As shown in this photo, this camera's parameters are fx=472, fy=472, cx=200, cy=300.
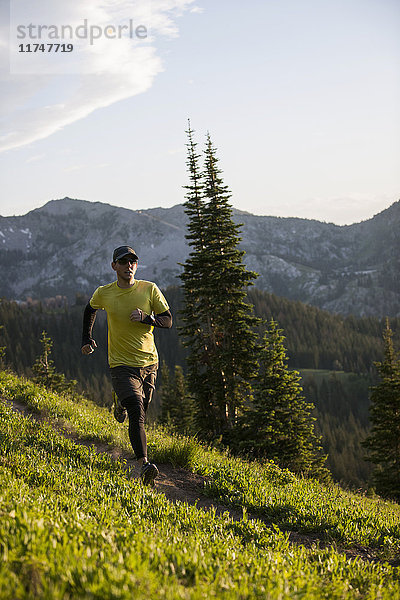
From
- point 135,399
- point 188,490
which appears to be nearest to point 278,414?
point 188,490

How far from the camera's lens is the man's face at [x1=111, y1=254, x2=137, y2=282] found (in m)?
7.45

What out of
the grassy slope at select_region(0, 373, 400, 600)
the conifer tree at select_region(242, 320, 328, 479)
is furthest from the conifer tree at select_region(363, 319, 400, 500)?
the grassy slope at select_region(0, 373, 400, 600)

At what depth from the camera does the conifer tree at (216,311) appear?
28.5m

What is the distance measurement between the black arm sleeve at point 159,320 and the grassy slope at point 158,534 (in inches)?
89.1

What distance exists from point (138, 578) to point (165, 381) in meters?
62.6

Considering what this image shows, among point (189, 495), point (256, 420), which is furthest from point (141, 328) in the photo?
point (256, 420)

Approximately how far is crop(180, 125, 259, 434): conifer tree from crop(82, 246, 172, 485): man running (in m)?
20.4

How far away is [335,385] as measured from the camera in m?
190

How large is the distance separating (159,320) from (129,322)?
1.57 feet

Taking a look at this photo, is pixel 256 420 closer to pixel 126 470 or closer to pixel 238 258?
pixel 238 258

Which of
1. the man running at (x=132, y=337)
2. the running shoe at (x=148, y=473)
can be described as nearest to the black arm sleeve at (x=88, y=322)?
the man running at (x=132, y=337)

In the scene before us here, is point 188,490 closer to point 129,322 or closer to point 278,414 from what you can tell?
point 129,322

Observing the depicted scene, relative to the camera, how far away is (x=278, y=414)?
27.1m

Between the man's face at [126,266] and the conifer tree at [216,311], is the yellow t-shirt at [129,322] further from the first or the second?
the conifer tree at [216,311]
